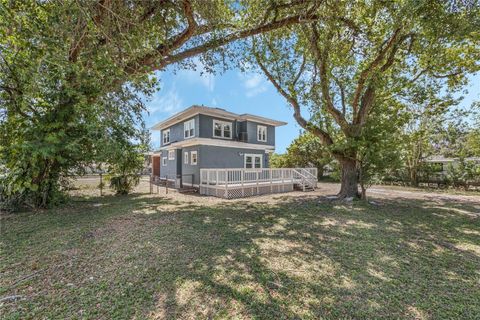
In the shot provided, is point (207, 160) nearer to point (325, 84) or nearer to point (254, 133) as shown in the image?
point (254, 133)

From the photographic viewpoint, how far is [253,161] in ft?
54.8

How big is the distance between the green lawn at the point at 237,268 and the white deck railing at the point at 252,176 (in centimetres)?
507

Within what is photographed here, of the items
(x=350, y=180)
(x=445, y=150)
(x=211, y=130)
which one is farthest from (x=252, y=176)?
(x=445, y=150)

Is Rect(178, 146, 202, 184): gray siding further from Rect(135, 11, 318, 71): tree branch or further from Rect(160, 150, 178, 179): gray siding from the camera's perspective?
Rect(135, 11, 318, 71): tree branch

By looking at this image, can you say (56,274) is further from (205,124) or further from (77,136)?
(205,124)

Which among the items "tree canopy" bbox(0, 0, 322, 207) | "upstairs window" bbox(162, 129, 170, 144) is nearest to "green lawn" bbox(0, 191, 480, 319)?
"tree canopy" bbox(0, 0, 322, 207)

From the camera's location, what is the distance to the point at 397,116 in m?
9.05

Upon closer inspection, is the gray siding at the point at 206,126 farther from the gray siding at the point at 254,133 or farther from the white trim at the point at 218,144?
the gray siding at the point at 254,133

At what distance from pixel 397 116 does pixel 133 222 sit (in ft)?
35.2

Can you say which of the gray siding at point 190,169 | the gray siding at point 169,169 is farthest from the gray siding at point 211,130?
the gray siding at point 169,169

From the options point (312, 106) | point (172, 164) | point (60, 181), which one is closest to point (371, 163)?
point (312, 106)

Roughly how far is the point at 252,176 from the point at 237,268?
915 centimetres

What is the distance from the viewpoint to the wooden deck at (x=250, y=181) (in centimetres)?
1153

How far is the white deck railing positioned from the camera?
38.3 feet
